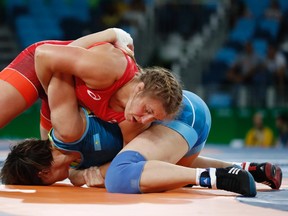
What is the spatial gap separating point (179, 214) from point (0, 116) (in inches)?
65.5

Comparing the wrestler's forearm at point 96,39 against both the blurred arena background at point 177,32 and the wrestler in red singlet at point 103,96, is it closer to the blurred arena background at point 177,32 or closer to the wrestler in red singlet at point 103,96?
the wrestler in red singlet at point 103,96

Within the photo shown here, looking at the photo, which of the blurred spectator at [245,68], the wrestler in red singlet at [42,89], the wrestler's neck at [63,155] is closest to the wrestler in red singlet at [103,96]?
the wrestler in red singlet at [42,89]

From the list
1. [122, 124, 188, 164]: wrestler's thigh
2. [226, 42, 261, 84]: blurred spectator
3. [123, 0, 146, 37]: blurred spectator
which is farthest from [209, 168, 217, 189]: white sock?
[123, 0, 146, 37]: blurred spectator

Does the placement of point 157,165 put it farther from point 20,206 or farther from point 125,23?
point 125,23

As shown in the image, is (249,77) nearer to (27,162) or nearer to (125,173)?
(27,162)

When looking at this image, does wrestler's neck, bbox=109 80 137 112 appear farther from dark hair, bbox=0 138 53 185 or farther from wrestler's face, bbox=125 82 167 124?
dark hair, bbox=0 138 53 185

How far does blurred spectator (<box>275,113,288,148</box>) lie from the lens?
11437 mm

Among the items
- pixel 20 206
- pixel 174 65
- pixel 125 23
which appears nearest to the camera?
pixel 20 206

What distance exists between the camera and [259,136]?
38.5 ft

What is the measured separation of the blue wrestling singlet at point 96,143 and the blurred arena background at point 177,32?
310 inches

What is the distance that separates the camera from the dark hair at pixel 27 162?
409 cm

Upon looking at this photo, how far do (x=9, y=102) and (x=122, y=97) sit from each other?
2.20 feet

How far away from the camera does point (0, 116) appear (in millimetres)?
4250

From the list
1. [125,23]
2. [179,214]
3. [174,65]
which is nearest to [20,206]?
[179,214]
